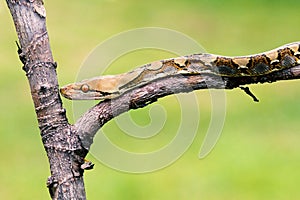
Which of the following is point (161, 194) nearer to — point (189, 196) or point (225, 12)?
point (189, 196)

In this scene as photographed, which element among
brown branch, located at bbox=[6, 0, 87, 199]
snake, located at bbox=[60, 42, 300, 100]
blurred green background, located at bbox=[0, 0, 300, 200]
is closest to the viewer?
brown branch, located at bbox=[6, 0, 87, 199]

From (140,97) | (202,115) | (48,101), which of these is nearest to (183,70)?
(140,97)

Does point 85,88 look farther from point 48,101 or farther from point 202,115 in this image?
point 202,115

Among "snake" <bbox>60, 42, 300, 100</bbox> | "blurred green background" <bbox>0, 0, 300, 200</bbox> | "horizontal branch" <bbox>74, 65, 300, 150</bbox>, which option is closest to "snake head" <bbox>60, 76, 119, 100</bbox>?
"snake" <bbox>60, 42, 300, 100</bbox>

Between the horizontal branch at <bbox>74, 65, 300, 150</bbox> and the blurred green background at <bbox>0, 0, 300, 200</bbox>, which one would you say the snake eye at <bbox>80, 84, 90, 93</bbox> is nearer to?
the horizontal branch at <bbox>74, 65, 300, 150</bbox>

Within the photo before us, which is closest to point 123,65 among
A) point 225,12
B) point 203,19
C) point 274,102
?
point 274,102

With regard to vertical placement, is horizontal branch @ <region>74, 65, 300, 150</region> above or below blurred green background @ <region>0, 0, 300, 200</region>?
below
